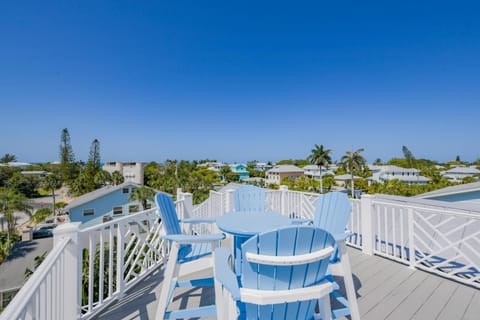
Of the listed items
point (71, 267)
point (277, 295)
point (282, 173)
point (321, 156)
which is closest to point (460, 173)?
point (321, 156)

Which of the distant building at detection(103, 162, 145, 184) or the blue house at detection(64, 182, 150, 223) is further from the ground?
the distant building at detection(103, 162, 145, 184)

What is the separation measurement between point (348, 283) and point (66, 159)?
130ft

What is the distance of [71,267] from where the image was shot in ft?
5.24

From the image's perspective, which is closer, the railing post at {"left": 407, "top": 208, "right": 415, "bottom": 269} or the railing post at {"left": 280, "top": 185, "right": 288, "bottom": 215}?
the railing post at {"left": 407, "top": 208, "right": 415, "bottom": 269}

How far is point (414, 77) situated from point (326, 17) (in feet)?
26.5

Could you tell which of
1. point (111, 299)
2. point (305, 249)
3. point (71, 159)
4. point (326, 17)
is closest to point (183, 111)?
point (326, 17)

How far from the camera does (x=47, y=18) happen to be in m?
6.13

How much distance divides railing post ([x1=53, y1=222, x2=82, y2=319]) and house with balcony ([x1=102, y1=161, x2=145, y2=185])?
3193 cm

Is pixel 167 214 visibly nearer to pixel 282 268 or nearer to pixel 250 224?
pixel 250 224

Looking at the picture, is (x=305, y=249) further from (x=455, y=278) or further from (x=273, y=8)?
(x=273, y=8)

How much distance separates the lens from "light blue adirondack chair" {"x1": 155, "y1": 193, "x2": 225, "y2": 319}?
69.3 inches

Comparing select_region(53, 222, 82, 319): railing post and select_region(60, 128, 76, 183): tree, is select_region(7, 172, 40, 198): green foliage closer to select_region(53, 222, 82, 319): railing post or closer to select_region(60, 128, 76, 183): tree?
select_region(60, 128, 76, 183): tree

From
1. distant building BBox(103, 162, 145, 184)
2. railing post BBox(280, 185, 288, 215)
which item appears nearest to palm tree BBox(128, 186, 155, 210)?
railing post BBox(280, 185, 288, 215)

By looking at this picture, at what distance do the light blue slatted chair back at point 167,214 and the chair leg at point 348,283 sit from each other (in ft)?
5.18
